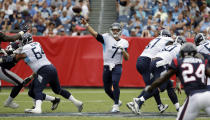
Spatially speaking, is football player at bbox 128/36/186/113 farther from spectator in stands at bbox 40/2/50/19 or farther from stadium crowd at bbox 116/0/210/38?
spectator in stands at bbox 40/2/50/19

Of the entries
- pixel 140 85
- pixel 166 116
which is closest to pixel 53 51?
pixel 140 85

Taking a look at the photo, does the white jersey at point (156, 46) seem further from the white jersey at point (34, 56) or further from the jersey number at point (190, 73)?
the jersey number at point (190, 73)

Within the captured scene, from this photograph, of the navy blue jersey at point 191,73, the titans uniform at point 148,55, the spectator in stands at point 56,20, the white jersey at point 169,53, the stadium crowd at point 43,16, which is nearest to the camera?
the navy blue jersey at point 191,73

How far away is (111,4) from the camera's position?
1877 centimetres

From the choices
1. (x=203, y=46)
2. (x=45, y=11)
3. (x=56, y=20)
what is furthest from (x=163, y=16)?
(x=203, y=46)

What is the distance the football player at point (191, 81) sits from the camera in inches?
244

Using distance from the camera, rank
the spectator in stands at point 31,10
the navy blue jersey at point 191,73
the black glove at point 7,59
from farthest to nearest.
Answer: the spectator in stands at point 31,10, the black glove at point 7,59, the navy blue jersey at point 191,73

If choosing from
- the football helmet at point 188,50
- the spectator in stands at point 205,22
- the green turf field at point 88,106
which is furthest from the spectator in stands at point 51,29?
the football helmet at point 188,50

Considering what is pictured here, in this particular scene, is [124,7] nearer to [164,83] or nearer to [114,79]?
[114,79]

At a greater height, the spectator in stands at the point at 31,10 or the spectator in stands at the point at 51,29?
the spectator in stands at the point at 31,10

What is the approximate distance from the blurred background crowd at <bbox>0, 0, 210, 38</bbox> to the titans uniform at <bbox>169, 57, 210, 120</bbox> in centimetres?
966

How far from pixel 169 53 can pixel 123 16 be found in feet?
26.8

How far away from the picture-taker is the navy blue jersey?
6375 millimetres

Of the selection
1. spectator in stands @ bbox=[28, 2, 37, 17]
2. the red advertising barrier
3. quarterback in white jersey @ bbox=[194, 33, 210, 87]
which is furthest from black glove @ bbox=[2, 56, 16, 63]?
spectator in stands @ bbox=[28, 2, 37, 17]
